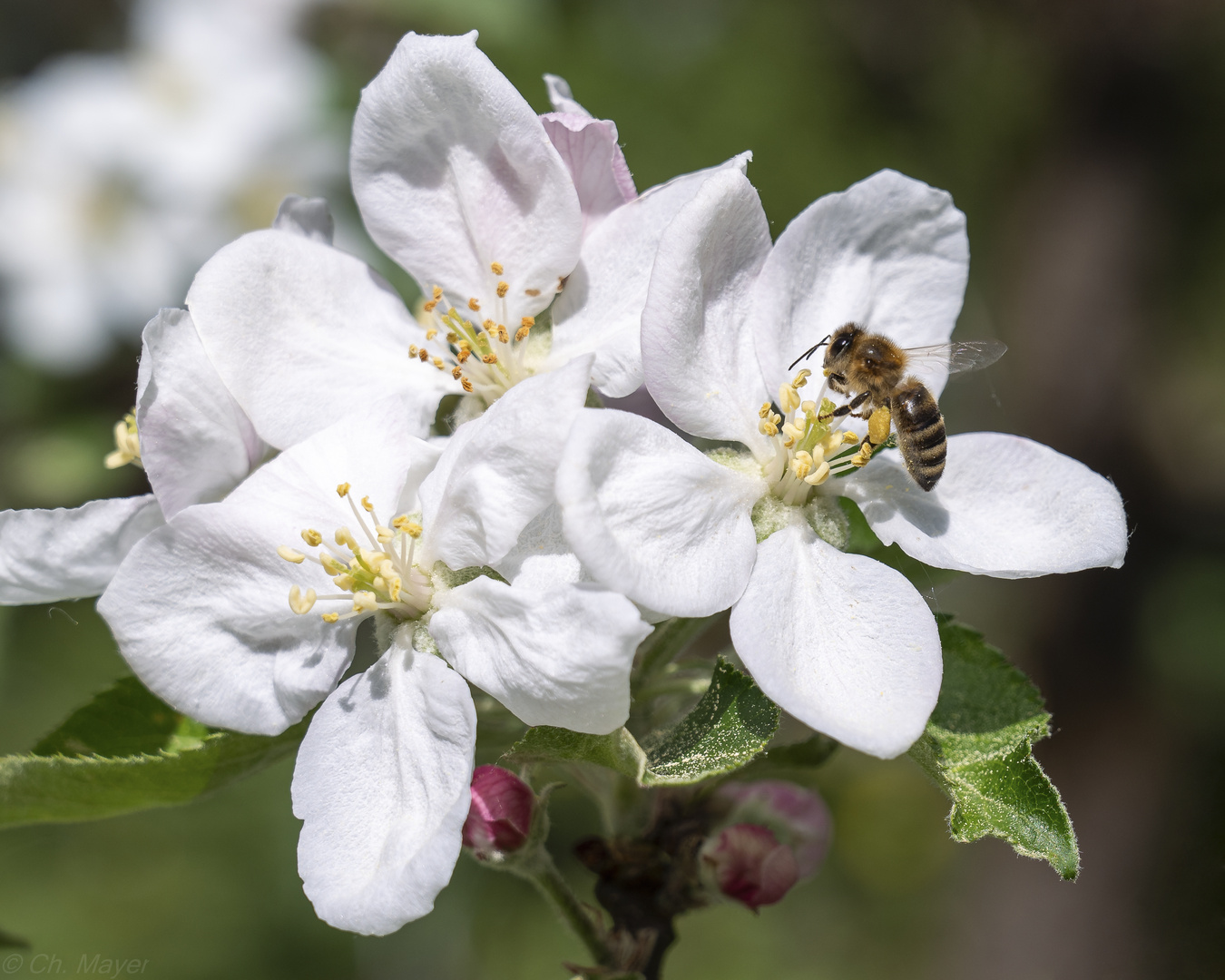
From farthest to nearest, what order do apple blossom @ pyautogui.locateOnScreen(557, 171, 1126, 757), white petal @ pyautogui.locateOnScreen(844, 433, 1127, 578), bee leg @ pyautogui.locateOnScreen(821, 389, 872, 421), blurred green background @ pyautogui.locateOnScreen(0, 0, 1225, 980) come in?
1. blurred green background @ pyautogui.locateOnScreen(0, 0, 1225, 980)
2. bee leg @ pyautogui.locateOnScreen(821, 389, 872, 421)
3. white petal @ pyautogui.locateOnScreen(844, 433, 1127, 578)
4. apple blossom @ pyautogui.locateOnScreen(557, 171, 1126, 757)

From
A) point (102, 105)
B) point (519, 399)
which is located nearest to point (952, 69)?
point (102, 105)

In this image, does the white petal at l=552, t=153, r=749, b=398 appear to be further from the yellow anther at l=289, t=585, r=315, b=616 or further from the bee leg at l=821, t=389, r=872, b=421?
the yellow anther at l=289, t=585, r=315, b=616

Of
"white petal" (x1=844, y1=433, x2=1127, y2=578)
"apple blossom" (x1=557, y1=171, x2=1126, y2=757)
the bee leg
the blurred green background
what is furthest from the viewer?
the blurred green background

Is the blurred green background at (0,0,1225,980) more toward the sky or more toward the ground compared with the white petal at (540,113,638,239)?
more toward the ground

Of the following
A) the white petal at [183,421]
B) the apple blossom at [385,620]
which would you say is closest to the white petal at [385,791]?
the apple blossom at [385,620]

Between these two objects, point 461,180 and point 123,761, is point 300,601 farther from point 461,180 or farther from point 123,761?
point 461,180

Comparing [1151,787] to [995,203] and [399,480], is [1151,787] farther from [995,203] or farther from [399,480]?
[399,480]

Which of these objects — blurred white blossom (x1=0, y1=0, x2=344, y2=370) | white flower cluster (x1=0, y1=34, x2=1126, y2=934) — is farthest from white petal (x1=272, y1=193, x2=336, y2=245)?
blurred white blossom (x1=0, y1=0, x2=344, y2=370)
